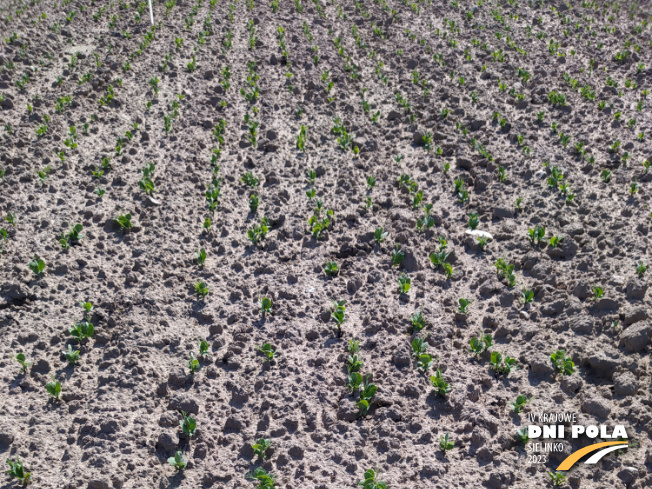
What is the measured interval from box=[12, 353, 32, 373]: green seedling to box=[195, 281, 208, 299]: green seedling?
4.88ft

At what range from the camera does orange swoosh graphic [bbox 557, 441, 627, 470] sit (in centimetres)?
379

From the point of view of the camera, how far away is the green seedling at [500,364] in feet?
14.5

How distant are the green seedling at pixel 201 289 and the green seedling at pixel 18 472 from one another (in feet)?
6.52

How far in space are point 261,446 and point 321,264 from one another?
2140mm

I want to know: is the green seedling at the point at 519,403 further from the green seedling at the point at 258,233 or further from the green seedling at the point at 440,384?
the green seedling at the point at 258,233

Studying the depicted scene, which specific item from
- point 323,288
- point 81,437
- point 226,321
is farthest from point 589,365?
point 81,437

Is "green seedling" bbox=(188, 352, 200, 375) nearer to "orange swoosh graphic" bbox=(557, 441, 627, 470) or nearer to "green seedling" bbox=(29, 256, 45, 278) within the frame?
"green seedling" bbox=(29, 256, 45, 278)

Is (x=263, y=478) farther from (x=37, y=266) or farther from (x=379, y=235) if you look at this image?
(x=37, y=266)

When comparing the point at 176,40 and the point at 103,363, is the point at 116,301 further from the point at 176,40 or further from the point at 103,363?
the point at 176,40

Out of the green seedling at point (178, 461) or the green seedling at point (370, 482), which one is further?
the green seedling at point (178, 461)

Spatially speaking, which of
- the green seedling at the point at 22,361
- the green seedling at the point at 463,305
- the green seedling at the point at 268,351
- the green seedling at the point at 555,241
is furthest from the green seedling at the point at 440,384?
the green seedling at the point at 22,361

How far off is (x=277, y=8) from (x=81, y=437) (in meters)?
10.7

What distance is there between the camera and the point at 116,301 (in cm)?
516

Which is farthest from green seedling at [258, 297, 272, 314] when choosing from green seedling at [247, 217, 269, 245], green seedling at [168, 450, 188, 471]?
green seedling at [168, 450, 188, 471]
